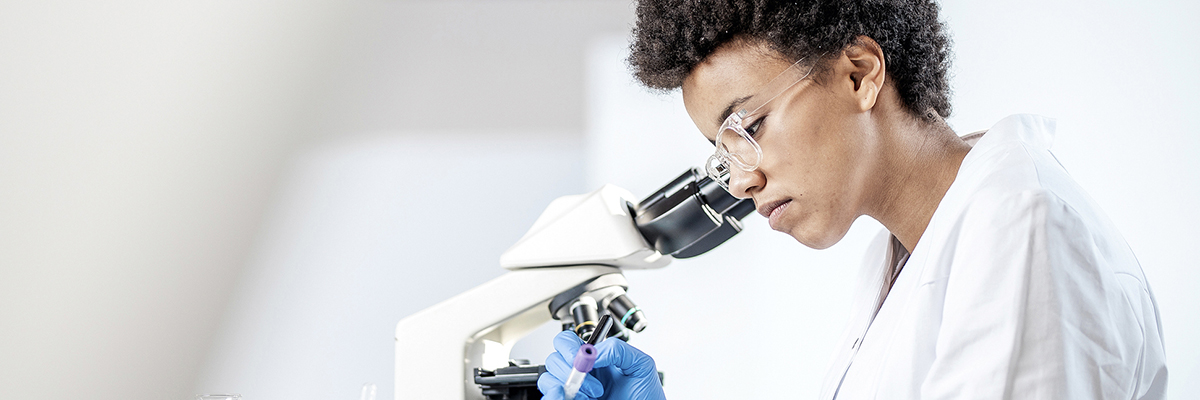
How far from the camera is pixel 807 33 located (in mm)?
745

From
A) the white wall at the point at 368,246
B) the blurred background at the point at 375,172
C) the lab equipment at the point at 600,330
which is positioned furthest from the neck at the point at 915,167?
the white wall at the point at 368,246

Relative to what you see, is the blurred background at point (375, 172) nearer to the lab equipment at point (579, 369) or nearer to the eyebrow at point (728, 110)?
the lab equipment at point (579, 369)

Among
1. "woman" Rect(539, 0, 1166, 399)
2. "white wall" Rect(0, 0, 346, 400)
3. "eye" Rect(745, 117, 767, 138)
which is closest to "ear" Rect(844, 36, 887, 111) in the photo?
"woman" Rect(539, 0, 1166, 399)

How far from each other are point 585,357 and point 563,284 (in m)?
0.16

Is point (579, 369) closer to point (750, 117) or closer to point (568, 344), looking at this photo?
point (568, 344)

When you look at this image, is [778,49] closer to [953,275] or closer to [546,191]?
[953,275]

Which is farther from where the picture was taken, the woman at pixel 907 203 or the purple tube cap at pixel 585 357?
the purple tube cap at pixel 585 357

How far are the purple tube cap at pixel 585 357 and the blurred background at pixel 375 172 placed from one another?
0.70 m

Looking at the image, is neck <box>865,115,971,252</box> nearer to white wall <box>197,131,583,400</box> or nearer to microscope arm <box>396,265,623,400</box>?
microscope arm <box>396,265,623,400</box>

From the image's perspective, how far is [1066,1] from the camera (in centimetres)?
146

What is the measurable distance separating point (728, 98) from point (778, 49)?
74 millimetres

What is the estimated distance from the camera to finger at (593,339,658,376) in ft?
2.90

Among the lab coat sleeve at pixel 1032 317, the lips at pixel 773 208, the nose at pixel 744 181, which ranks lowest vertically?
the lab coat sleeve at pixel 1032 317

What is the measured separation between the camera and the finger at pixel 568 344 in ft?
2.88
